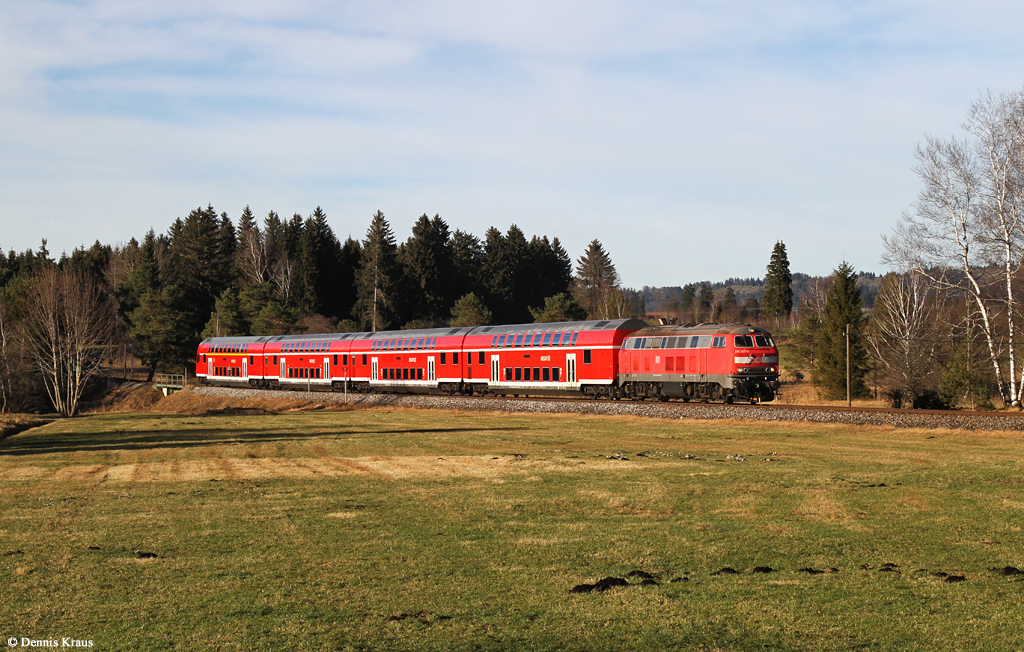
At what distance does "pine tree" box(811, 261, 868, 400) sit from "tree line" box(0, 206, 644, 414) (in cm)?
4288

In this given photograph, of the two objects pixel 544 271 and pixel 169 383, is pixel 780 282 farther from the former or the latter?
pixel 169 383

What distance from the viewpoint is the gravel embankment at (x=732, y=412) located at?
33.8m

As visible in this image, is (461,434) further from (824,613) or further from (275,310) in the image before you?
(275,310)

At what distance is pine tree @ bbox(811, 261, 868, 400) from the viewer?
64.5 metres

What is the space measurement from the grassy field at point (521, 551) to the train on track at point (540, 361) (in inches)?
610

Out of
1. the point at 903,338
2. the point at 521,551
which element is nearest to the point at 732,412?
the point at 903,338

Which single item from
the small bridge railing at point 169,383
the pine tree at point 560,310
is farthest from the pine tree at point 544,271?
the small bridge railing at point 169,383

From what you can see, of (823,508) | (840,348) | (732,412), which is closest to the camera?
(823,508)

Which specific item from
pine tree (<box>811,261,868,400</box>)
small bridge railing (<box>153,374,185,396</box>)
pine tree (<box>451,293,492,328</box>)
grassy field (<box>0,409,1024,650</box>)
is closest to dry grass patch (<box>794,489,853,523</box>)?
grassy field (<box>0,409,1024,650</box>)

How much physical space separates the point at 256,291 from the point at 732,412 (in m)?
83.6

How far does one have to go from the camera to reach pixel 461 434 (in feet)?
123

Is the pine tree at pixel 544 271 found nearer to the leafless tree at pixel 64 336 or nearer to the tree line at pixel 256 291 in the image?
the tree line at pixel 256 291

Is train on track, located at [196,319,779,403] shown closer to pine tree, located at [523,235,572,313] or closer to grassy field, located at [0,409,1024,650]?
grassy field, located at [0,409,1024,650]

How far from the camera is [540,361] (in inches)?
2103
